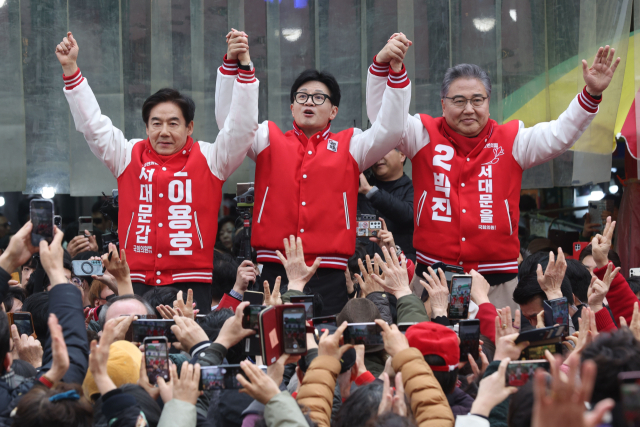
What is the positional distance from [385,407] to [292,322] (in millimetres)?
512

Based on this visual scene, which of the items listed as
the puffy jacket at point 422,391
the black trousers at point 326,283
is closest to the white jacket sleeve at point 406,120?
the black trousers at point 326,283

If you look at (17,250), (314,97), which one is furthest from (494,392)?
(314,97)

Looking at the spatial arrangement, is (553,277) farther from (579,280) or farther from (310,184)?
(310,184)

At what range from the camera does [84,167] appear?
6.07 m

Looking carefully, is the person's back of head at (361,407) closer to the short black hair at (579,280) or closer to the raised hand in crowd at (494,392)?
the raised hand in crowd at (494,392)

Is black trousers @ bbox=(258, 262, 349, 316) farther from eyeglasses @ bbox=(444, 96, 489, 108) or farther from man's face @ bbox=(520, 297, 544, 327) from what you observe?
eyeglasses @ bbox=(444, 96, 489, 108)

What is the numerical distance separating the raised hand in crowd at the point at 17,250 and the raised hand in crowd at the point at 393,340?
1219 mm

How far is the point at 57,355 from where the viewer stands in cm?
219

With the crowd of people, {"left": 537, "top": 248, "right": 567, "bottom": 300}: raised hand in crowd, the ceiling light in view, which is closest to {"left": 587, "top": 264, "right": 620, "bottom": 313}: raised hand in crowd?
the crowd of people

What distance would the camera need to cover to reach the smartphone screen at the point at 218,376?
2340mm

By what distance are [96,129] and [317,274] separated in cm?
153

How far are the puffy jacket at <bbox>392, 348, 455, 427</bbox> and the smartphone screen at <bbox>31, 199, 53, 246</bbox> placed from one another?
128cm

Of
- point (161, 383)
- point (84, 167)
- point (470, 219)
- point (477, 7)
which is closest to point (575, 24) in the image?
point (477, 7)

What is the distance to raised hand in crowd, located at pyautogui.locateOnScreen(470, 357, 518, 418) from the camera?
2234 mm
